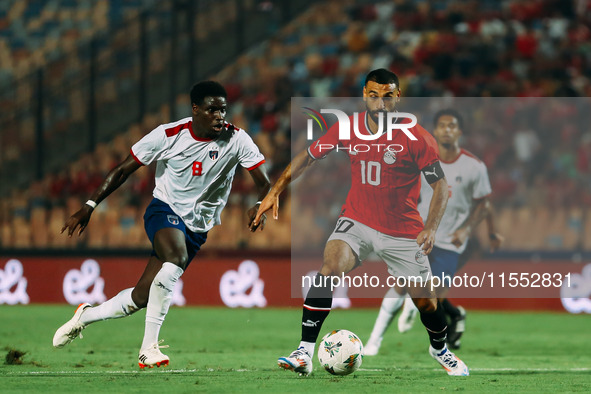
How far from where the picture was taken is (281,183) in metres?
6.64

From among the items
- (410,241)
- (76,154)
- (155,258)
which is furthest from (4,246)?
(410,241)

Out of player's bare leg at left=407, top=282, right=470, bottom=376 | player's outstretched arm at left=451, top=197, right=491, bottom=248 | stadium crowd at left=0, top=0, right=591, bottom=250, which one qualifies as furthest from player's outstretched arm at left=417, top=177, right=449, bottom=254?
stadium crowd at left=0, top=0, right=591, bottom=250

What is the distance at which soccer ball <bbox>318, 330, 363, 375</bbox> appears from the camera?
6547 mm

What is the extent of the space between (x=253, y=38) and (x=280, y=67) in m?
1.55

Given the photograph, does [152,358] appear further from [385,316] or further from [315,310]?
[385,316]

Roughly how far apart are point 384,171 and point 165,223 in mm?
1589

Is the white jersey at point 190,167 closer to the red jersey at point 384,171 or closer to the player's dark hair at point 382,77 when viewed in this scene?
the red jersey at point 384,171

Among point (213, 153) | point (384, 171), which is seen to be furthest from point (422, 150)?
point (213, 153)

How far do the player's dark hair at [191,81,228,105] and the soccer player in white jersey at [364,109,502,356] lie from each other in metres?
2.82

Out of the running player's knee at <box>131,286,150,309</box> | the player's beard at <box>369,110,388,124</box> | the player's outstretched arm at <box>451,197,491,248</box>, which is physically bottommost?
the running player's knee at <box>131,286,150,309</box>

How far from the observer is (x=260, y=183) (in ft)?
23.6

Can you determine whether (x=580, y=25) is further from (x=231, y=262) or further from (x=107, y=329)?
(x=107, y=329)

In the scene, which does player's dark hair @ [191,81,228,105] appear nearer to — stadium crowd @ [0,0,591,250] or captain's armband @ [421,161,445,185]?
captain's armband @ [421,161,445,185]

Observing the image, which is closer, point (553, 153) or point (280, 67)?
point (553, 153)
